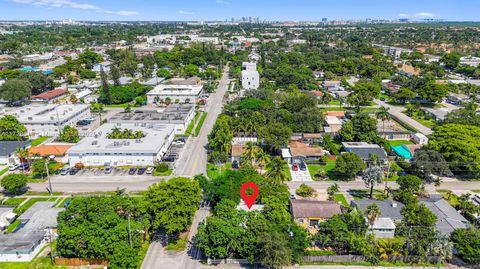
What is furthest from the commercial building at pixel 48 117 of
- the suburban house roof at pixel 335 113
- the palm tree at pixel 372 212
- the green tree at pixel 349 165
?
the palm tree at pixel 372 212

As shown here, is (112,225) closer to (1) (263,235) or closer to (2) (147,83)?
(1) (263,235)

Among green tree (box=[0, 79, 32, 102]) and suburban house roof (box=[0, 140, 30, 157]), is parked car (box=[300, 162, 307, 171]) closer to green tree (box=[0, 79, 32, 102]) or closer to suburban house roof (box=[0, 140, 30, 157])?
suburban house roof (box=[0, 140, 30, 157])

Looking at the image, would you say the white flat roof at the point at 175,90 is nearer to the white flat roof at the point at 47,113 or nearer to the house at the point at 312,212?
the white flat roof at the point at 47,113

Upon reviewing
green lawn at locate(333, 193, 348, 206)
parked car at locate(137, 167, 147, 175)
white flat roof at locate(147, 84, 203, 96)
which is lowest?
green lawn at locate(333, 193, 348, 206)

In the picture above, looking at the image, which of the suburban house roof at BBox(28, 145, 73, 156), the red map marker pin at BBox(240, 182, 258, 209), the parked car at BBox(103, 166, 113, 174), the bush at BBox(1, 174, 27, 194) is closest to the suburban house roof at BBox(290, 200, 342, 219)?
the red map marker pin at BBox(240, 182, 258, 209)

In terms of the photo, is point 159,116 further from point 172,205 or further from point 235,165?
point 172,205
